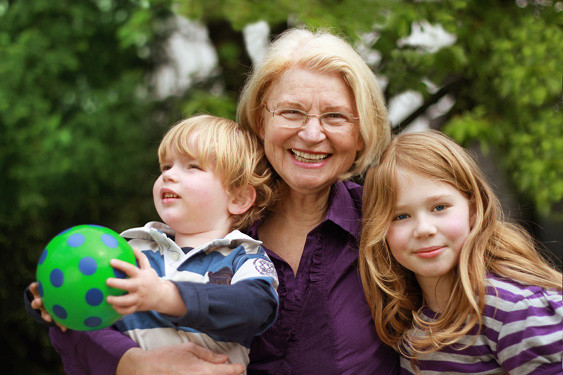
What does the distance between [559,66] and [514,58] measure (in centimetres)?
31

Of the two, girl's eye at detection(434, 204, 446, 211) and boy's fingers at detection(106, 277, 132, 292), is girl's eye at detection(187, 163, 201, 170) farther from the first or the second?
girl's eye at detection(434, 204, 446, 211)

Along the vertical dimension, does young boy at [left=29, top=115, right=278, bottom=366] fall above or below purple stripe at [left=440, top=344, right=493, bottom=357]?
above

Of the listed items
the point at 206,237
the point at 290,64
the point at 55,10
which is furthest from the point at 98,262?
the point at 55,10

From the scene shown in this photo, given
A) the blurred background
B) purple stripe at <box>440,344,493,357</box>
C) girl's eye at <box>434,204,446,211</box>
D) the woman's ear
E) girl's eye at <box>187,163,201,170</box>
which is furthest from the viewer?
the blurred background

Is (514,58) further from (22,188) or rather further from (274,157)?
(22,188)

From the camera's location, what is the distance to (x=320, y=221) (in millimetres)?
2752

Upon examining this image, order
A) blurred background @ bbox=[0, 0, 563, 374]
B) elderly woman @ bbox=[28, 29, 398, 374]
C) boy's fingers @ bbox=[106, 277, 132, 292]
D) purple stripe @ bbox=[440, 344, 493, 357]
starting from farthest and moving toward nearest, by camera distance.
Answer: blurred background @ bbox=[0, 0, 563, 374] → elderly woman @ bbox=[28, 29, 398, 374] → purple stripe @ bbox=[440, 344, 493, 357] → boy's fingers @ bbox=[106, 277, 132, 292]

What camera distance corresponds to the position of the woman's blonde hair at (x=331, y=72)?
2.53m

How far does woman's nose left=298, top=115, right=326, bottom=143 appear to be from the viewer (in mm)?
2484

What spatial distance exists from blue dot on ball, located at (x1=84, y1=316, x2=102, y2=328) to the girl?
1.04 meters

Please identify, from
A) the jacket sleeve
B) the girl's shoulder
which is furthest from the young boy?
the girl's shoulder

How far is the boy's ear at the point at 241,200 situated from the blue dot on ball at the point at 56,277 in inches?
33.3

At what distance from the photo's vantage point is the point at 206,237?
2.53 meters

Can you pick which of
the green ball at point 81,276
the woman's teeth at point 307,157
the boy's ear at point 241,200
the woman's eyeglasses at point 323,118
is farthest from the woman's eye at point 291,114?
the green ball at point 81,276
